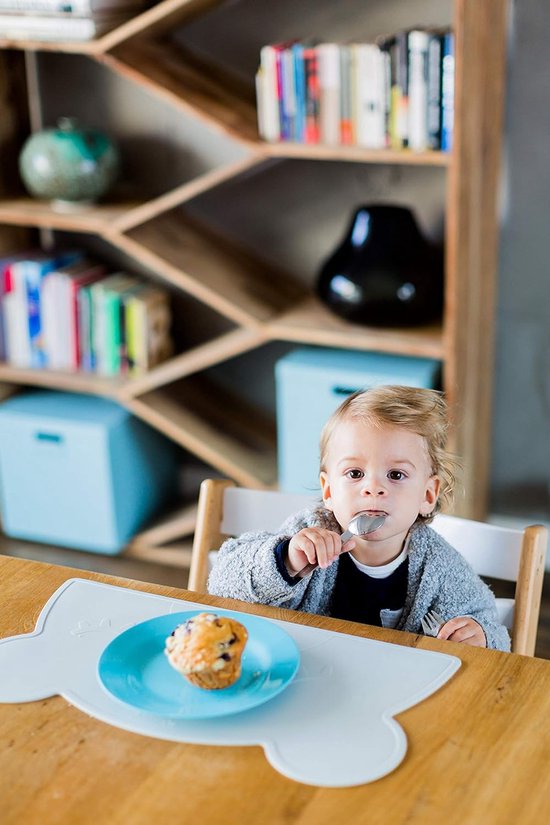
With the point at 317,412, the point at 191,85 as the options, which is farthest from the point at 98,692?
the point at 191,85

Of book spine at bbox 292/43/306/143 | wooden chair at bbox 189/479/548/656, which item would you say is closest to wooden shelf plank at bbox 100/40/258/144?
book spine at bbox 292/43/306/143

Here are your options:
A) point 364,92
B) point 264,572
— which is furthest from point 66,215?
point 264,572

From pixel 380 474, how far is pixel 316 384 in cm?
126

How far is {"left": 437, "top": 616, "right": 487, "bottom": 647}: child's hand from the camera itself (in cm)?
137

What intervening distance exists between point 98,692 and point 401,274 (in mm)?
1649

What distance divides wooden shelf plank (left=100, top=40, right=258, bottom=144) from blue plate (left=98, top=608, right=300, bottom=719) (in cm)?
162

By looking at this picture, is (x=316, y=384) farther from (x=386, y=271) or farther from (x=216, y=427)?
(x=216, y=427)

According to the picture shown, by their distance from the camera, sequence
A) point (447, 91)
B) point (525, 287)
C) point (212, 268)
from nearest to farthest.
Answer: point (447, 91) < point (525, 287) < point (212, 268)

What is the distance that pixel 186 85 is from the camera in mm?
2738

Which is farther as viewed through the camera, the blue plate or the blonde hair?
the blonde hair

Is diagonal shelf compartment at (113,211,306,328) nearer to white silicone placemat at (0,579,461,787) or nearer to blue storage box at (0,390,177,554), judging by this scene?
blue storage box at (0,390,177,554)

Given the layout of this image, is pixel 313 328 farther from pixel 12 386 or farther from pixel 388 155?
pixel 12 386

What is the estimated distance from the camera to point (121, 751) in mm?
1066

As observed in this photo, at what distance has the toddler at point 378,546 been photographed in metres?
1.39
